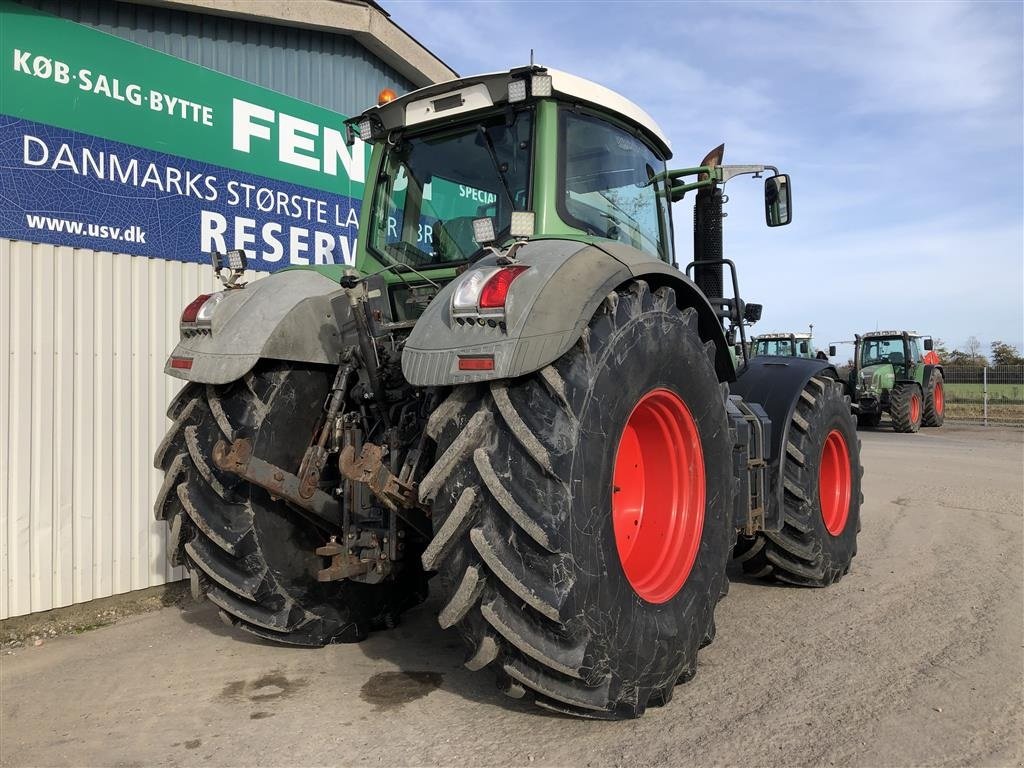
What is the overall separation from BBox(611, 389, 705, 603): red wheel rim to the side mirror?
189 centimetres

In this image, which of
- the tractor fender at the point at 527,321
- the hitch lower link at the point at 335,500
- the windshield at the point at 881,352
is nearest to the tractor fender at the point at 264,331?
the hitch lower link at the point at 335,500

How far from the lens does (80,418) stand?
4727 mm

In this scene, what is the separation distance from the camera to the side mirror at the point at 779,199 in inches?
183

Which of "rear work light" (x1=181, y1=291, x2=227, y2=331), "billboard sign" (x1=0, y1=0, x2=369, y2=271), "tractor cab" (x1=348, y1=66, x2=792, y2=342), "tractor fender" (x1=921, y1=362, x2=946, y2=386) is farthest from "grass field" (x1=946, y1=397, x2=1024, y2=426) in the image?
"rear work light" (x1=181, y1=291, x2=227, y2=331)

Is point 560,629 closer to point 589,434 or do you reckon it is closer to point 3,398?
point 589,434

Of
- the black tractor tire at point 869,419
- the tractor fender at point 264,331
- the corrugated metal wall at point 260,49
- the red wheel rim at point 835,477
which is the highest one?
the corrugated metal wall at point 260,49

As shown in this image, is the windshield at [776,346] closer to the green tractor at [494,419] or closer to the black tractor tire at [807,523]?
the black tractor tire at [807,523]

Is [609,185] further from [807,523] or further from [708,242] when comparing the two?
[807,523]

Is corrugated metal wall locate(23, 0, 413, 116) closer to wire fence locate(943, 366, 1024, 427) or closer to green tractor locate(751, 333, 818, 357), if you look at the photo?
green tractor locate(751, 333, 818, 357)

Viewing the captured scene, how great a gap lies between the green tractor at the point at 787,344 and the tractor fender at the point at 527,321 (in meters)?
17.7

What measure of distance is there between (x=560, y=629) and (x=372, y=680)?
1284 millimetres

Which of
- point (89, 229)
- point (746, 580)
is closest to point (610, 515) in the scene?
point (746, 580)

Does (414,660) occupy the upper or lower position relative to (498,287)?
lower

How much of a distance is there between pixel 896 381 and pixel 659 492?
17.9 meters
